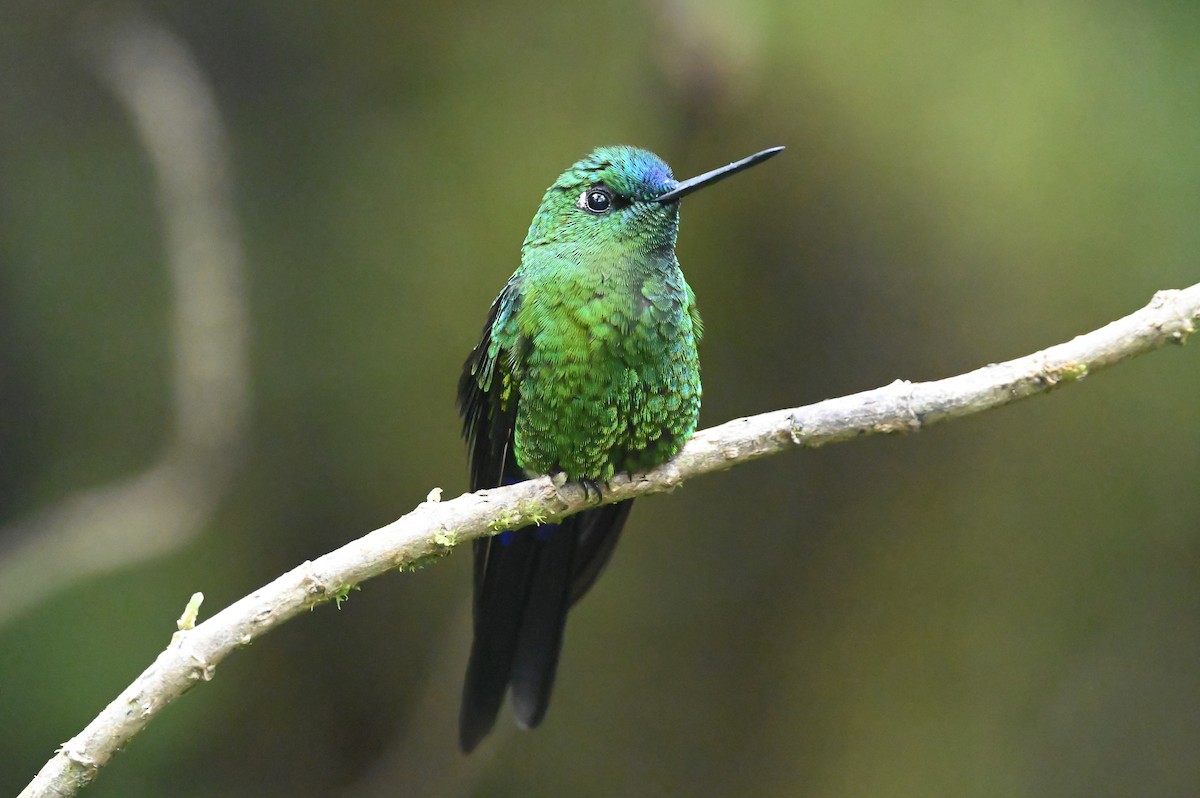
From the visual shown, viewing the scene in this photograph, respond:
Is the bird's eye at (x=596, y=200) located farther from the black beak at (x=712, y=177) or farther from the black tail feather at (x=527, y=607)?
the black tail feather at (x=527, y=607)

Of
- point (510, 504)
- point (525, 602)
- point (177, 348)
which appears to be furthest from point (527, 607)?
point (177, 348)

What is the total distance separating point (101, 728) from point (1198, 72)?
3.71 metres

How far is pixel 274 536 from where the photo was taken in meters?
3.49

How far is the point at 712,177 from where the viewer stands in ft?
6.77

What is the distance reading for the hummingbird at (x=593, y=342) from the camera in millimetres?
2158

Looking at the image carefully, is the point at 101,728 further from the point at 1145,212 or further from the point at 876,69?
the point at 1145,212

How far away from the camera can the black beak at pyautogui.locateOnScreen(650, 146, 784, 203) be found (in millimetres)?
1996

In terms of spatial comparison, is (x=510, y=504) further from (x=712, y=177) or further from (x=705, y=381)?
(x=705, y=381)

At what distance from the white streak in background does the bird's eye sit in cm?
162

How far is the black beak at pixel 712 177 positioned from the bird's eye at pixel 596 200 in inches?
4.3

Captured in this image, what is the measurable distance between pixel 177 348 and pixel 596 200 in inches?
73.0

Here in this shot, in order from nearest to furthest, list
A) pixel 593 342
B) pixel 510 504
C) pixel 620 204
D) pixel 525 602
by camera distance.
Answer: pixel 510 504 < pixel 593 342 < pixel 620 204 < pixel 525 602

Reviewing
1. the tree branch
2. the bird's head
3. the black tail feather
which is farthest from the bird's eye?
the black tail feather

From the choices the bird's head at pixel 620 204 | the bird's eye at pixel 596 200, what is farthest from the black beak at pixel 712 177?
the bird's eye at pixel 596 200
